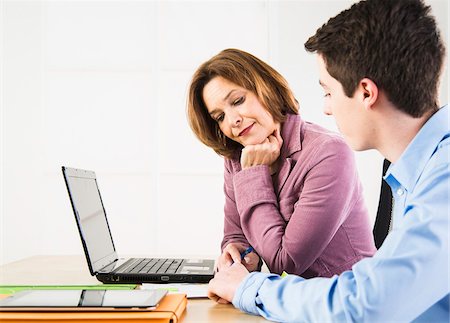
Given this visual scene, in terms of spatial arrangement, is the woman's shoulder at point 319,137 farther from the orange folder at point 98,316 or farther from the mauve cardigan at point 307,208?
the orange folder at point 98,316

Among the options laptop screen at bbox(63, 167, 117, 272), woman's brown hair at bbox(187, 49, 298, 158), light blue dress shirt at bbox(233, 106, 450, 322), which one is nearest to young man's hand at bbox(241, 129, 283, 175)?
woman's brown hair at bbox(187, 49, 298, 158)

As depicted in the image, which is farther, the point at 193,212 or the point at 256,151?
the point at 193,212

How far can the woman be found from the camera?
1.44 m

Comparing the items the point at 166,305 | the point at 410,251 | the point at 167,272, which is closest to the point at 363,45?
the point at 410,251

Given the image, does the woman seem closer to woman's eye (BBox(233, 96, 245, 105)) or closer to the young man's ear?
woman's eye (BBox(233, 96, 245, 105))

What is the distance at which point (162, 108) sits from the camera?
389 cm

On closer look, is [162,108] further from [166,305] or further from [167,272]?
[166,305]

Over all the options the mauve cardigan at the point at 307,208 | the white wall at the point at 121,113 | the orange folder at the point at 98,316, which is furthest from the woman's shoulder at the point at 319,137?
the white wall at the point at 121,113

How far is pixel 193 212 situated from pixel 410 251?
3172 mm

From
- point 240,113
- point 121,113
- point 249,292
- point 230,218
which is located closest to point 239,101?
point 240,113

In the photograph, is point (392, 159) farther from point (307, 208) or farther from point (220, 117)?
point (220, 117)

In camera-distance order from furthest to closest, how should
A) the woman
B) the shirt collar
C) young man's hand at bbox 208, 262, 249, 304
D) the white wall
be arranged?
the white wall → the woman → young man's hand at bbox 208, 262, 249, 304 → the shirt collar

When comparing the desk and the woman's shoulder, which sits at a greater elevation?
the woman's shoulder

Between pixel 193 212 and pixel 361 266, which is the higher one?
pixel 361 266
